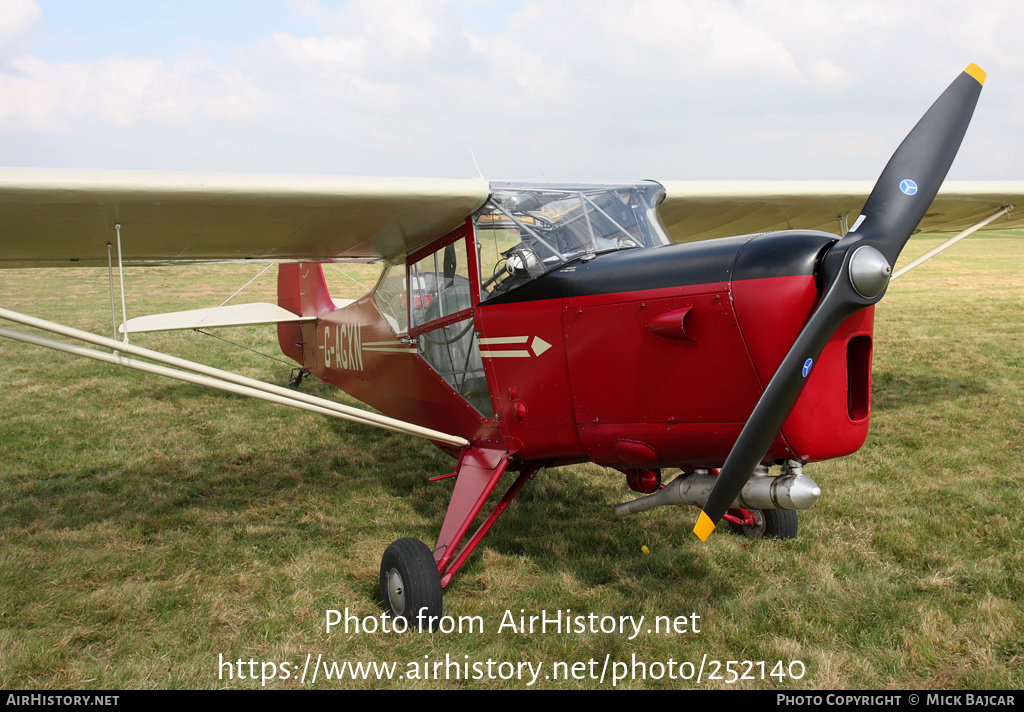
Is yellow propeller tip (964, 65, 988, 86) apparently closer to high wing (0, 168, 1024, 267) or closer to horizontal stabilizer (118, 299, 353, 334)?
high wing (0, 168, 1024, 267)

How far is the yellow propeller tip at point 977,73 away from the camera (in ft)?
10.2

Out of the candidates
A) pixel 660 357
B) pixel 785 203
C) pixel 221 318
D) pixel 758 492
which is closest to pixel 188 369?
pixel 660 357

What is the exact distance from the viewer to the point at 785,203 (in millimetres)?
6309

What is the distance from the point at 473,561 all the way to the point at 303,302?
4810mm

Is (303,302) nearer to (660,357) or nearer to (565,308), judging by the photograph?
(565,308)

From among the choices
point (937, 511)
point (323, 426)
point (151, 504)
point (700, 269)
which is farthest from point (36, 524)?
point (937, 511)

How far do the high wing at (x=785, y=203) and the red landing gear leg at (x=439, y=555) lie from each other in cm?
260

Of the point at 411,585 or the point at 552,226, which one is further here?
the point at 552,226

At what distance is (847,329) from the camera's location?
9.40 ft

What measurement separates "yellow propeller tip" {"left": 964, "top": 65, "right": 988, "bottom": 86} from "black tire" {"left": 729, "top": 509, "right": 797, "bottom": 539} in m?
2.69

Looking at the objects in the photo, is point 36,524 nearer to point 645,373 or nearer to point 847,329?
point 645,373

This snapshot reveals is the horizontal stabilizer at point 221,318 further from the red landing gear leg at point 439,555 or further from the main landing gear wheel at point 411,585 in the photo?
the main landing gear wheel at point 411,585

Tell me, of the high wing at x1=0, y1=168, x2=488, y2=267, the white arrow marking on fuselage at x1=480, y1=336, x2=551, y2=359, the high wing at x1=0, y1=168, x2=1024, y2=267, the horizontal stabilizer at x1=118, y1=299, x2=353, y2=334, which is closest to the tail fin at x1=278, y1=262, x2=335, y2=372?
the horizontal stabilizer at x1=118, y1=299, x2=353, y2=334

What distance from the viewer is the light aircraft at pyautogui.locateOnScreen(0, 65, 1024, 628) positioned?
281 centimetres
